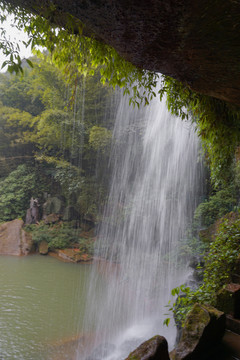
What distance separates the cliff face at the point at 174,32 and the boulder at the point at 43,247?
10.4 metres

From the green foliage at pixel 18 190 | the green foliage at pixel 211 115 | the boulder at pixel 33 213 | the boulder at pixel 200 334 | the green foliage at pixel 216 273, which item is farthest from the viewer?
the green foliage at pixel 18 190

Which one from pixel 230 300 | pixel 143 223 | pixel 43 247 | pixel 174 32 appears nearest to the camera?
pixel 174 32

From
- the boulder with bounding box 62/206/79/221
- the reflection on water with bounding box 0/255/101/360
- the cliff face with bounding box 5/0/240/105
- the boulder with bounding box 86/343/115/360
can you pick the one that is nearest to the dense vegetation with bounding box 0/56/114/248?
the boulder with bounding box 62/206/79/221

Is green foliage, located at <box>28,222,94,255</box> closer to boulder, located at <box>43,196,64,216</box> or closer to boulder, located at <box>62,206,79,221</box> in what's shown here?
boulder, located at <box>62,206,79,221</box>

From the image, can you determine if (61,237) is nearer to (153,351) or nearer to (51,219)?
(51,219)

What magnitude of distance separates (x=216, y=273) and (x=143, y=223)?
6.71 meters

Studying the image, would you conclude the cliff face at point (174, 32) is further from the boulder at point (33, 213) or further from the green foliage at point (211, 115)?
the boulder at point (33, 213)

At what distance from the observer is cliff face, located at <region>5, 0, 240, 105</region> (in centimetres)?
149

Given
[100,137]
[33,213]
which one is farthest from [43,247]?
[100,137]

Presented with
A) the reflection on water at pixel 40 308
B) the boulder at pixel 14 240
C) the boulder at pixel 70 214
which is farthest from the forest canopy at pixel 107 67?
the boulder at pixel 70 214

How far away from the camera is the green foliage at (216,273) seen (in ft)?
9.91

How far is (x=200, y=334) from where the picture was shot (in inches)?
86.0

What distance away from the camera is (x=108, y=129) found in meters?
12.4

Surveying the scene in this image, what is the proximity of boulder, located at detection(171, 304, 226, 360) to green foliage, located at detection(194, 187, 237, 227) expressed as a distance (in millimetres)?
4876
